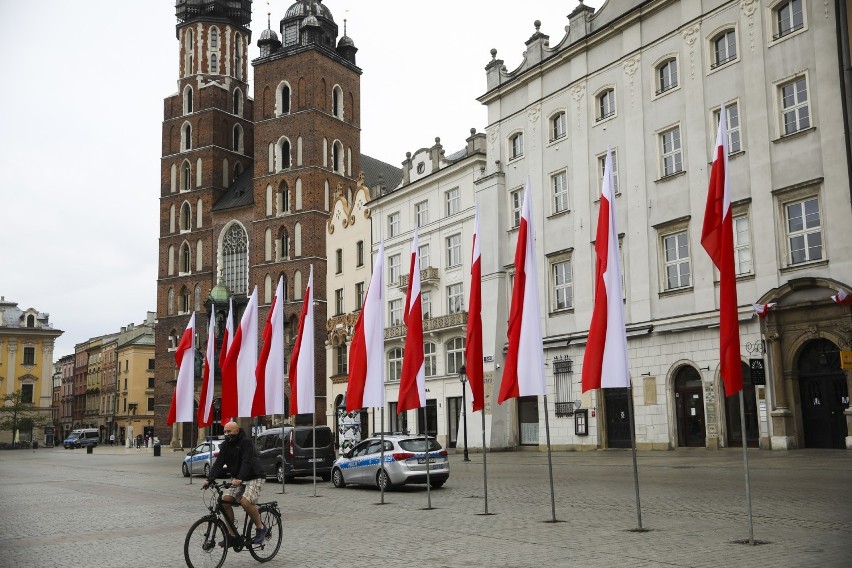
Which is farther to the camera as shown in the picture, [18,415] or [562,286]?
[18,415]

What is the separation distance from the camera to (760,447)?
28812 millimetres

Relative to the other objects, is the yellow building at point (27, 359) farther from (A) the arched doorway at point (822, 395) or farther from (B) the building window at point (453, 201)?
(A) the arched doorway at point (822, 395)

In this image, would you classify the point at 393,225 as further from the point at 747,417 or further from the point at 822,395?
the point at 822,395

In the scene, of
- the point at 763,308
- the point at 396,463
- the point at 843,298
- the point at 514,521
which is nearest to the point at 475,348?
the point at 514,521

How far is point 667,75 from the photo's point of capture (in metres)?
34.1

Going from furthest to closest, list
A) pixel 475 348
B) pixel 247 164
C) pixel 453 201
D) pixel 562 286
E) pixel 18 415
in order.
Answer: pixel 18 415, pixel 247 164, pixel 453 201, pixel 562 286, pixel 475 348

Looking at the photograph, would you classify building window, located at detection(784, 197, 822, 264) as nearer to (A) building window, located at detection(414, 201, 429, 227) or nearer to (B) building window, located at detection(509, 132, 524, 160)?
(B) building window, located at detection(509, 132, 524, 160)

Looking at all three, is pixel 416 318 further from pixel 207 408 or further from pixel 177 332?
pixel 177 332

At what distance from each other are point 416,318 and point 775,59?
1842 cm

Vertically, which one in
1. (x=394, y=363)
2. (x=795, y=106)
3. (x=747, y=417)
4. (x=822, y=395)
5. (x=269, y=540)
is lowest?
(x=269, y=540)

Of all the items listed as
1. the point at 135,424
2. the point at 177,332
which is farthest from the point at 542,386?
the point at 135,424

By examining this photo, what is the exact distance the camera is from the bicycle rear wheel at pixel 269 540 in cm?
1123

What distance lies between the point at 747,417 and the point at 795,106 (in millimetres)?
10651

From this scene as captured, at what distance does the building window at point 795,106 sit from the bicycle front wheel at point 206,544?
2457cm
